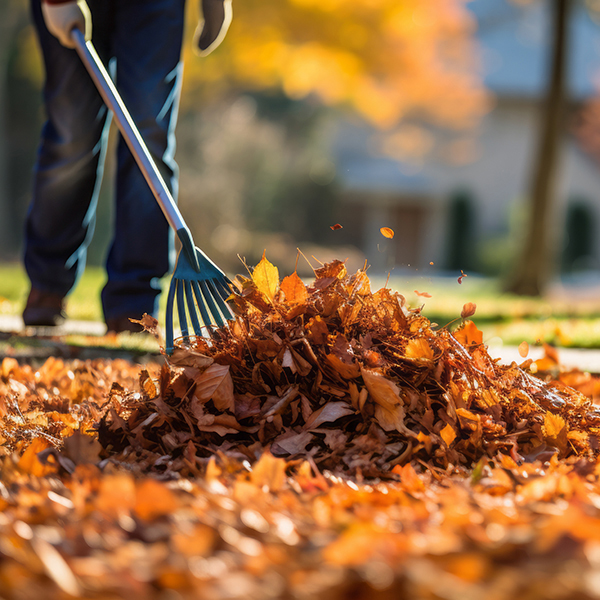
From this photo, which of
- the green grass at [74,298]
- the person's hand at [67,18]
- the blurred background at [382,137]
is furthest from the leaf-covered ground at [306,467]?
the green grass at [74,298]

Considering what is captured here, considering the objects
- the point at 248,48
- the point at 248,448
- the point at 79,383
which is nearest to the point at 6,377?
the point at 79,383

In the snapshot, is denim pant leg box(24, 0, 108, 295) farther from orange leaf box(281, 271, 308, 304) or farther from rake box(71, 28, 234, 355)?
orange leaf box(281, 271, 308, 304)

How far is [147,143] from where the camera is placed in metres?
3.04

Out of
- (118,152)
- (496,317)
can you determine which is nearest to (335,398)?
(118,152)

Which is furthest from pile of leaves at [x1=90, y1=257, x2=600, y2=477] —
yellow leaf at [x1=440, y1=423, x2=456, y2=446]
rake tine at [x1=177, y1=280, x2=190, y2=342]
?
rake tine at [x1=177, y1=280, x2=190, y2=342]

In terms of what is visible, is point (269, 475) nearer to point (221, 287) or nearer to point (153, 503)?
point (153, 503)

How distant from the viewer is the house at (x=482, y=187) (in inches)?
877

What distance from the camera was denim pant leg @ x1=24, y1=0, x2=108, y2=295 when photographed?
3215 mm

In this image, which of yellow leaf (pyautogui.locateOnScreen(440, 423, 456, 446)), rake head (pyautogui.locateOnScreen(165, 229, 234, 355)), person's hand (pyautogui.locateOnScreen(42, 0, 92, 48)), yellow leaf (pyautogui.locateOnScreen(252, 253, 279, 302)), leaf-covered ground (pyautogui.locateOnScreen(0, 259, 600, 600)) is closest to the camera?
leaf-covered ground (pyautogui.locateOnScreen(0, 259, 600, 600))

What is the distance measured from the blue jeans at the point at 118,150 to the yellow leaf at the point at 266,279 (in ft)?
4.63

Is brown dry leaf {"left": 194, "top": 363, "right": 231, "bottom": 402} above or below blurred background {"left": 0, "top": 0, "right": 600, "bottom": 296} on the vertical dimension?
below

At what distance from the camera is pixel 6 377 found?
2.29m

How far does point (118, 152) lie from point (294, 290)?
5.54ft

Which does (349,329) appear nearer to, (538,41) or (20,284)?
(20,284)
